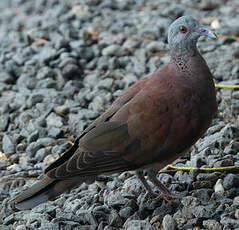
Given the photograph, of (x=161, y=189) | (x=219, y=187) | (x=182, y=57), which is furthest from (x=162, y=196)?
(x=182, y=57)

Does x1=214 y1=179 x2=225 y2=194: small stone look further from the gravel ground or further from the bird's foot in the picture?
the bird's foot

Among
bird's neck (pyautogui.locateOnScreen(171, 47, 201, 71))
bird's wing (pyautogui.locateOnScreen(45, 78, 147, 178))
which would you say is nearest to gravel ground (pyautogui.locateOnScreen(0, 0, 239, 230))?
bird's wing (pyautogui.locateOnScreen(45, 78, 147, 178))

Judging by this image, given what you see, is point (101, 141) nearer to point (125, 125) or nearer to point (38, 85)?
point (125, 125)

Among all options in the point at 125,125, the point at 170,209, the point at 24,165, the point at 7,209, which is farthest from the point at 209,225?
the point at 24,165

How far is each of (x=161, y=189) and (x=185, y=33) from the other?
1.07 meters

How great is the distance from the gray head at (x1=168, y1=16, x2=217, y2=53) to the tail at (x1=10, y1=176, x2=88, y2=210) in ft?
3.67

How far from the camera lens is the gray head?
3.61m

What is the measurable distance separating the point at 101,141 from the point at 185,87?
0.64 m

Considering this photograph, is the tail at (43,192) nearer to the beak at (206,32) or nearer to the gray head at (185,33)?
the gray head at (185,33)

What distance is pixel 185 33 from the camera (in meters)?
3.63

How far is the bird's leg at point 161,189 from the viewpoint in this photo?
3.61 metres

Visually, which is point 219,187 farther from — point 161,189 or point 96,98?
point 96,98

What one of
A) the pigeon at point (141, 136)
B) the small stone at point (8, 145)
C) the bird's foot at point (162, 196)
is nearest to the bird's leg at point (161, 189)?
the bird's foot at point (162, 196)

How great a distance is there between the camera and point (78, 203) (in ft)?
12.3
